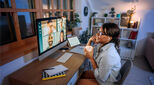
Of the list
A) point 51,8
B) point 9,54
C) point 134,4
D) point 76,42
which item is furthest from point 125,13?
point 9,54

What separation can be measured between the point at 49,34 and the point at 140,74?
218 cm

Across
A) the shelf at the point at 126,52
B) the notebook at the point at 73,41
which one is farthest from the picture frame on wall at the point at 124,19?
the notebook at the point at 73,41

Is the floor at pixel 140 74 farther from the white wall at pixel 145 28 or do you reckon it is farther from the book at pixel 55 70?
the book at pixel 55 70

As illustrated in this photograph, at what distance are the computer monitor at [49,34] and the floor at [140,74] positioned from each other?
56.3 inches

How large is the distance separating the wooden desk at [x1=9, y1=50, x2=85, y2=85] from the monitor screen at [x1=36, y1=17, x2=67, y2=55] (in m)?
0.18

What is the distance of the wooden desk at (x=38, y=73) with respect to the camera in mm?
956

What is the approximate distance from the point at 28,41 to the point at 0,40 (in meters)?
0.34

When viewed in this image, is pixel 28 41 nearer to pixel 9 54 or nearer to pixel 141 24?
pixel 9 54

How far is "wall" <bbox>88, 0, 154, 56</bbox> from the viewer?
284cm

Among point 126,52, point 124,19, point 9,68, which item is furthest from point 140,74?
point 9,68

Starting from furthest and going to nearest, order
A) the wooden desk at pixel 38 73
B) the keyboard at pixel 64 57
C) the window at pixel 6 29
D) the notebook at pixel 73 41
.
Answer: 1. the notebook at pixel 73 41
2. the keyboard at pixel 64 57
3. the window at pixel 6 29
4. the wooden desk at pixel 38 73

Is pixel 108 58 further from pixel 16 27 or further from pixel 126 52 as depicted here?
pixel 126 52

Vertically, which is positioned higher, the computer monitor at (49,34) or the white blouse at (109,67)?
the computer monitor at (49,34)

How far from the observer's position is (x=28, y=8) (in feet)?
4.80
